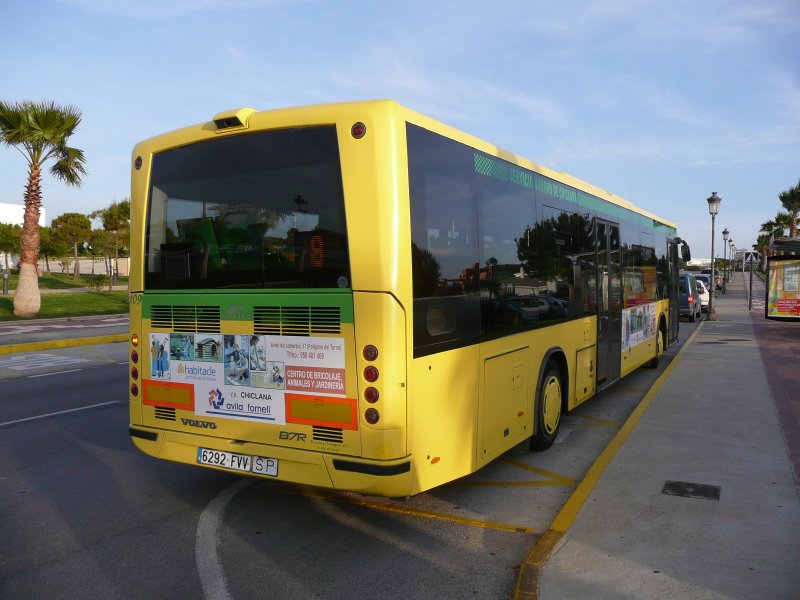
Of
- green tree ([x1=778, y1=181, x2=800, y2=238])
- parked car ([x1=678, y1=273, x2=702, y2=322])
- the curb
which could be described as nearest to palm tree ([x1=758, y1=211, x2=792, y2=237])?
green tree ([x1=778, y1=181, x2=800, y2=238])

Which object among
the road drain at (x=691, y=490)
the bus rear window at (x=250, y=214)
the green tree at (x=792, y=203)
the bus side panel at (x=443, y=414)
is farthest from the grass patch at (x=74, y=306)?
the green tree at (x=792, y=203)

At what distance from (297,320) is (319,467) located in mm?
1053

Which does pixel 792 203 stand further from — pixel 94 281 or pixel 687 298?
pixel 94 281

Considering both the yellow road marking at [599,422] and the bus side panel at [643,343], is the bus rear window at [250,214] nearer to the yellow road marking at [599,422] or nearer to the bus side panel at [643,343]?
the yellow road marking at [599,422]

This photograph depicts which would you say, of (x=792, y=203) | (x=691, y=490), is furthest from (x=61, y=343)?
(x=792, y=203)

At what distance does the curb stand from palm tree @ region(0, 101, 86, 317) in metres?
7.40

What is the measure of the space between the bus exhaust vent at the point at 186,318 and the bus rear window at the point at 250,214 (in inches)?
7.3

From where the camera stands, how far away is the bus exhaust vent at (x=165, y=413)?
5.31 meters

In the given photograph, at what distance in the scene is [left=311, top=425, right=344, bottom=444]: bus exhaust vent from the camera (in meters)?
4.49

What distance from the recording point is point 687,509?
5023 millimetres

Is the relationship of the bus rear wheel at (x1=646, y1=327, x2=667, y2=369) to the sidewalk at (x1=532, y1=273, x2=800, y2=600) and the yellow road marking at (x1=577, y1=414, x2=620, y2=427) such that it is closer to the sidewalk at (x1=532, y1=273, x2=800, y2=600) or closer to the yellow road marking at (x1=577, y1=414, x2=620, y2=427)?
the sidewalk at (x1=532, y1=273, x2=800, y2=600)

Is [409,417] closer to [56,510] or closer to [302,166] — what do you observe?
[302,166]

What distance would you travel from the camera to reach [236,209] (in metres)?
4.99

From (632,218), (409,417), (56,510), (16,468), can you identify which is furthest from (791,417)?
(16,468)
